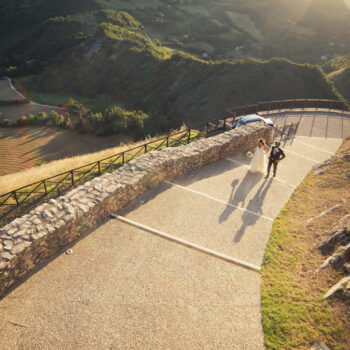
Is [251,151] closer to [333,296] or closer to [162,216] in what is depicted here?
[162,216]

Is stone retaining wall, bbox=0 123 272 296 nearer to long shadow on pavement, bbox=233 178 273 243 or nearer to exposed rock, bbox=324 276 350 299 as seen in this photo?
long shadow on pavement, bbox=233 178 273 243

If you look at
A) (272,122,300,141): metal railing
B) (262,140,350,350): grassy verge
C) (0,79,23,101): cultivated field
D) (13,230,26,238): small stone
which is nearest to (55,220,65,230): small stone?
(13,230,26,238): small stone

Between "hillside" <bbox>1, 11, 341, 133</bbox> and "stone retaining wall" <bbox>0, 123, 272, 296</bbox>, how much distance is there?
83.1 ft

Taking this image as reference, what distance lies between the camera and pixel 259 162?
39.8ft

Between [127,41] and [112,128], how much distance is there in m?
41.7

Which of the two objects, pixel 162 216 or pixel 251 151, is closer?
pixel 162 216

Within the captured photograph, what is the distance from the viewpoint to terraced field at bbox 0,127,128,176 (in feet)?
82.2

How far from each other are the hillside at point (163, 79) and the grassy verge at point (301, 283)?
93.9 feet

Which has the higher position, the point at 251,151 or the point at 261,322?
the point at 251,151

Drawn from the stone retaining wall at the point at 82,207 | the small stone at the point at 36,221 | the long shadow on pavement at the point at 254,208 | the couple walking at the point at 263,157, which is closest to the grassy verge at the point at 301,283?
the long shadow on pavement at the point at 254,208

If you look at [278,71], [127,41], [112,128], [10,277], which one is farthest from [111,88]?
[10,277]

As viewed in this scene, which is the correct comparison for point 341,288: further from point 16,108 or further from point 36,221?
point 16,108

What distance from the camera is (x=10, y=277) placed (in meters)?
6.32

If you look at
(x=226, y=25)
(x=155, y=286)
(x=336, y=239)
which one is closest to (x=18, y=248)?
(x=155, y=286)
